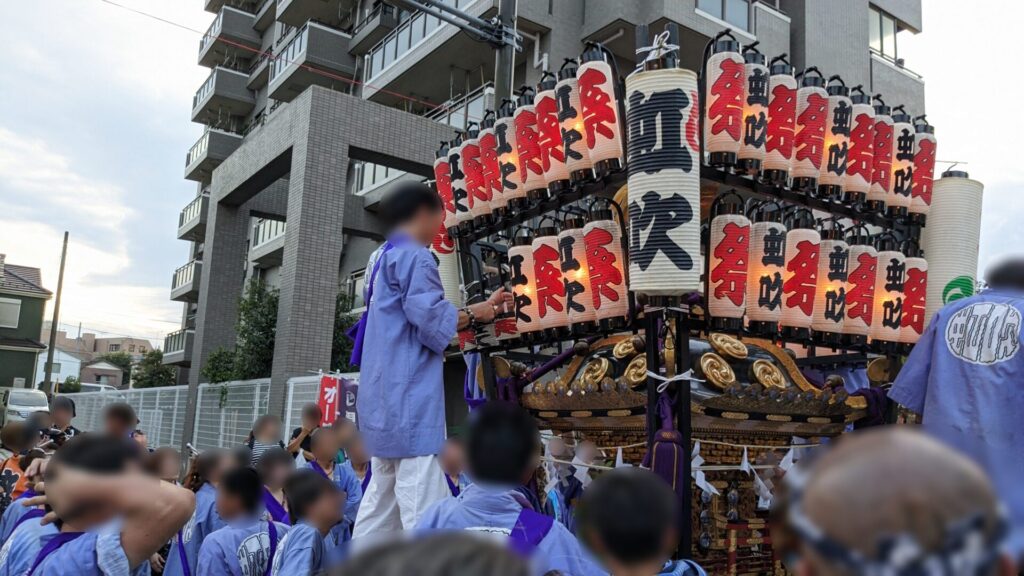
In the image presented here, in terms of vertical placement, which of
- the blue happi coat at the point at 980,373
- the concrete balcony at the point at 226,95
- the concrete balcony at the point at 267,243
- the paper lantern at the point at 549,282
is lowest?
the blue happi coat at the point at 980,373

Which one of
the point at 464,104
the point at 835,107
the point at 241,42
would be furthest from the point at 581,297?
the point at 241,42

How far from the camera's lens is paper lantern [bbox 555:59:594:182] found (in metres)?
5.13

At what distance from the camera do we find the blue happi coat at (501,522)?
2670 mm

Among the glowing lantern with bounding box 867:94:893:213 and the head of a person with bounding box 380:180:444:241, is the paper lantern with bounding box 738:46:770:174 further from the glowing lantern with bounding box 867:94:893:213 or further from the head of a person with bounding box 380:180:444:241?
the head of a person with bounding box 380:180:444:241

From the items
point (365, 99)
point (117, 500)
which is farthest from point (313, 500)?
point (365, 99)

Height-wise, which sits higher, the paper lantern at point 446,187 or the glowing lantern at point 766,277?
the paper lantern at point 446,187

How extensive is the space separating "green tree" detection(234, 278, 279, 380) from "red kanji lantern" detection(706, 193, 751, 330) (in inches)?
497

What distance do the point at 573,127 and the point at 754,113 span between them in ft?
3.81

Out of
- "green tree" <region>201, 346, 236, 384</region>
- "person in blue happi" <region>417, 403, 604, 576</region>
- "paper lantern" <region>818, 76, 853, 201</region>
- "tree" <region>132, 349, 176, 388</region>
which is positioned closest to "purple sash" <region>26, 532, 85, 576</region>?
"person in blue happi" <region>417, 403, 604, 576</region>

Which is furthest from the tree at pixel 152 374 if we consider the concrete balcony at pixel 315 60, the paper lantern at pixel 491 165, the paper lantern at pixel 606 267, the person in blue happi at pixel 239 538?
the paper lantern at pixel 606 267

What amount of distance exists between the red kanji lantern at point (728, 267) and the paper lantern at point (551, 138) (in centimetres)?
110

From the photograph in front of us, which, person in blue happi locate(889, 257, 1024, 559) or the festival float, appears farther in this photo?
the festival float

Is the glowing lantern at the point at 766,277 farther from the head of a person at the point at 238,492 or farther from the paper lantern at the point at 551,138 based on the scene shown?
the head of a person at the point at 238,492

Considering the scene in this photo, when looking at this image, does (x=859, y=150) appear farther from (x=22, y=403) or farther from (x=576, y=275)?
(x=22, y=403)
